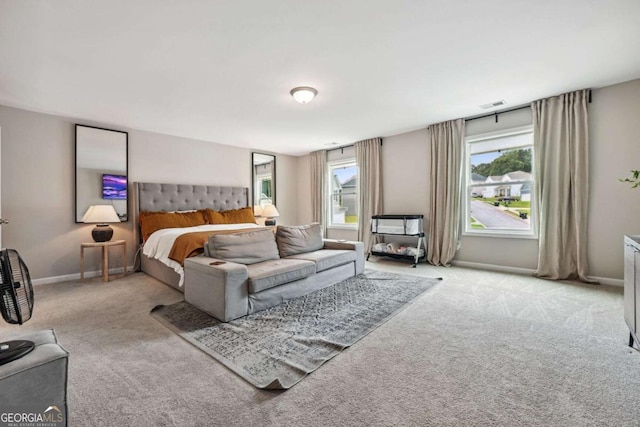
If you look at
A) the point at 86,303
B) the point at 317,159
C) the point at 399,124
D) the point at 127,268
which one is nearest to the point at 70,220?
the point at 127,268

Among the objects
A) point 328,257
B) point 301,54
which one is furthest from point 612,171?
point 301,54

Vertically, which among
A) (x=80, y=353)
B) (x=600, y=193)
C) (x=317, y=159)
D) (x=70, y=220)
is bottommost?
(x=80, y=353)

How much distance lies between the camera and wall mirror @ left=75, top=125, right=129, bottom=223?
396 cm

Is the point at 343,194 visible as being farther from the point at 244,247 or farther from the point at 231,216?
the point at 244,247

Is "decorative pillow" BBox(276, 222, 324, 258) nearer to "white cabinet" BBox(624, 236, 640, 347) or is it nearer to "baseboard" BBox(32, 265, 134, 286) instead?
"baseboard" BBox(32, 265, 134, 286)

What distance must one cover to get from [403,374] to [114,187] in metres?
4.66

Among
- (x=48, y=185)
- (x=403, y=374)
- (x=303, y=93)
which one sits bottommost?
(x=403, y=374)

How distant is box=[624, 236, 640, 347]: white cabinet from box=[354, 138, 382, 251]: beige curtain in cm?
366

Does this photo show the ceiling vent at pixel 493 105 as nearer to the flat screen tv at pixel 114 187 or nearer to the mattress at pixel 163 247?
the mattress at pixel 163 247

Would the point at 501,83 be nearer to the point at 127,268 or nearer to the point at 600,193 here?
the point at 600,193

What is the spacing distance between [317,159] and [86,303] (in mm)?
4863

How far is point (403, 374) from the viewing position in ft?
5.47

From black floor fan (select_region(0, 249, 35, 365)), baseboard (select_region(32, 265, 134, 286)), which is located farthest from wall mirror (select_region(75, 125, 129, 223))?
black floor fan (select_region(0, 249, 35, 365))

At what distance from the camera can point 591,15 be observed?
2.03 m
